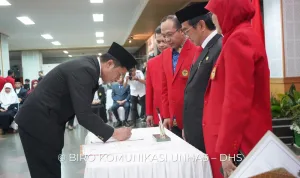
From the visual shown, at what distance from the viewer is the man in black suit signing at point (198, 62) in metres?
1.78

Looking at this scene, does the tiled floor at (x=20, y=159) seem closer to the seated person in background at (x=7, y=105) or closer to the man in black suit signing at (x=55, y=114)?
the seated person in background at (x=7, y=105)

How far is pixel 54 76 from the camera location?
1870 millimetres

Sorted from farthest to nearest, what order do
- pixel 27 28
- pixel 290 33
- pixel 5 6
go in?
pixel 27 28 → pixel 5 6 → pixel 290 33

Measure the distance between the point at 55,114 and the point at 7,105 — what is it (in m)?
6.66

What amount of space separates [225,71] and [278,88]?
14.4ft

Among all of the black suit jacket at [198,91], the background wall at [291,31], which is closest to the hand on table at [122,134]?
the black suit jacket at [198,91]

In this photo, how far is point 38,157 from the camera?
1.86 m

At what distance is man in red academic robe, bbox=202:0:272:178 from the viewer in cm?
130

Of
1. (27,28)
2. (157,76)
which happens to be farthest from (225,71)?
(27,28)

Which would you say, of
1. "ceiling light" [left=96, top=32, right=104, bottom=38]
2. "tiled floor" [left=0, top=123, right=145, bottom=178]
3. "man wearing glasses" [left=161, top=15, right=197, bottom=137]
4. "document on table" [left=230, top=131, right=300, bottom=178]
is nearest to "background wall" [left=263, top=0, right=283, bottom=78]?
"man wearing glasses" [left=161, top=15, right=197, bottom=137]

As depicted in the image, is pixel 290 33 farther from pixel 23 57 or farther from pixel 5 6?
pixel 23 57

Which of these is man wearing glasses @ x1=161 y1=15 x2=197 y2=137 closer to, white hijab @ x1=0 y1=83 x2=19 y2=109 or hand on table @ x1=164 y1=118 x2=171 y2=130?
hand on table @ x1=164 y1=118 x2=171 y2=130

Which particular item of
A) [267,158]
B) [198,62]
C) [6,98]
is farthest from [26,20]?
[267,158]

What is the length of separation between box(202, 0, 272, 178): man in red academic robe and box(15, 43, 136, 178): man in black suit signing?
0.66 metres
